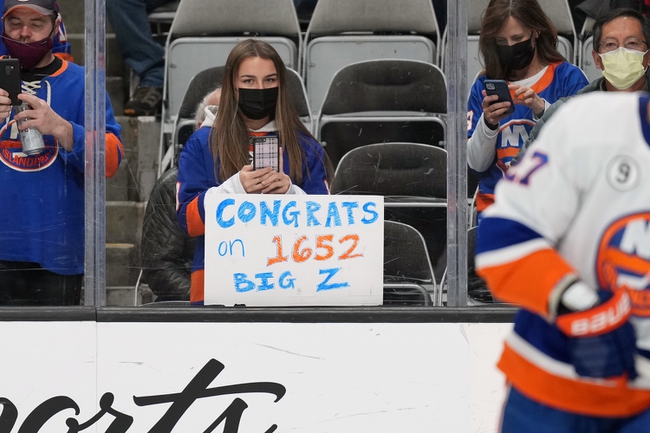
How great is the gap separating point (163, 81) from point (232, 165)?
824mm

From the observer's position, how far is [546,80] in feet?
10.6

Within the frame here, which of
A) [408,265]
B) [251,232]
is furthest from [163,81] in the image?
[408,265]

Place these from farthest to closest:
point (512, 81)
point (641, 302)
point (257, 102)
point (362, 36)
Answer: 1. point (362, 36)
2. point (512, 81)
3. point (257, 102)
4. point (641, 302)

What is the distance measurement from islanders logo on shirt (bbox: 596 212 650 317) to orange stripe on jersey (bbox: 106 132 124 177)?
68.5 inches

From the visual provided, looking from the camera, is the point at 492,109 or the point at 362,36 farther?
the point at 362,36

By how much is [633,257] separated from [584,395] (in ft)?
0.83

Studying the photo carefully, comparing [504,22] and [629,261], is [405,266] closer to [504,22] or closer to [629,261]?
[504,22]

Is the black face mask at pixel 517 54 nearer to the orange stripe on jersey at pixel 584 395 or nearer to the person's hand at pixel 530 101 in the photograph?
the person's hand at pixel 530 101

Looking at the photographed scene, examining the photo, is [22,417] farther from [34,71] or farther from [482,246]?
[482,246]

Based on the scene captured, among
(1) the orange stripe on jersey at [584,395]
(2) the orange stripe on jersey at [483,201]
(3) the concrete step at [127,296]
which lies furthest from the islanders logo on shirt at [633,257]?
(3) the concrete step at [127,296]

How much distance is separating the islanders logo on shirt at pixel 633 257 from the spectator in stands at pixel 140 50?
1.83 metres

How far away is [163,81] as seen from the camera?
147 inches

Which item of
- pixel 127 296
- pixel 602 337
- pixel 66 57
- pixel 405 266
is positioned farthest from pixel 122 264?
pixel 602 337

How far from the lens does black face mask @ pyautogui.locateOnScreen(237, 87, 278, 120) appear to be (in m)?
3.07
